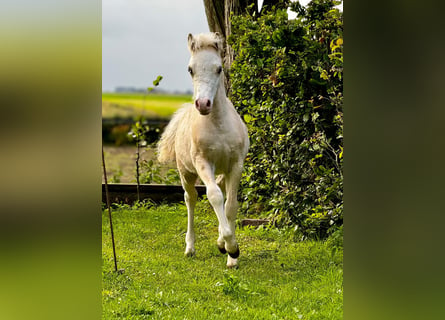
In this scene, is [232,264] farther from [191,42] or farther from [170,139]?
[191,42]

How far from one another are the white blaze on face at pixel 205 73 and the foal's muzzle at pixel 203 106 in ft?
0.09

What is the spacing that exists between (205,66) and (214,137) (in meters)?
0.52

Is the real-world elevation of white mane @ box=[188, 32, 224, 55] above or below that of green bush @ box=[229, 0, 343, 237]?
above

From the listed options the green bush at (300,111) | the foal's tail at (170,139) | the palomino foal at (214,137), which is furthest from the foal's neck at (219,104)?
the foal's tail at (170,139)

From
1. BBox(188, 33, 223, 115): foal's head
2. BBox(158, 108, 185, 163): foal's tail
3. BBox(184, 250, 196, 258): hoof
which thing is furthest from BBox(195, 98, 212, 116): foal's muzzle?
BBox(184, 250, 196, 258): hoof

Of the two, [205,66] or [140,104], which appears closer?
[205,66]

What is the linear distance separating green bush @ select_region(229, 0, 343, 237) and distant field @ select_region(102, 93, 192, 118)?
2526 millimetres

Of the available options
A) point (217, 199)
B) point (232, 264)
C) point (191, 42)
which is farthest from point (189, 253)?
point (191, 42)

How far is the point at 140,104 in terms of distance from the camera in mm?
7281

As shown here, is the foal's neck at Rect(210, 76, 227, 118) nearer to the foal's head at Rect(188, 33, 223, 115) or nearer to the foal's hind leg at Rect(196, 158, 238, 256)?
the foal's head at Rect(188, 33, 223, 115)

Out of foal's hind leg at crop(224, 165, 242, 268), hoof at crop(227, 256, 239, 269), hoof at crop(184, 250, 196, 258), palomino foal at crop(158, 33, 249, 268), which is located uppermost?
palomino foal at crop(158, 33, 249, 268)

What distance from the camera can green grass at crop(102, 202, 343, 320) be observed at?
2818 mm

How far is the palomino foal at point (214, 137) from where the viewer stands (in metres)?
3.29
